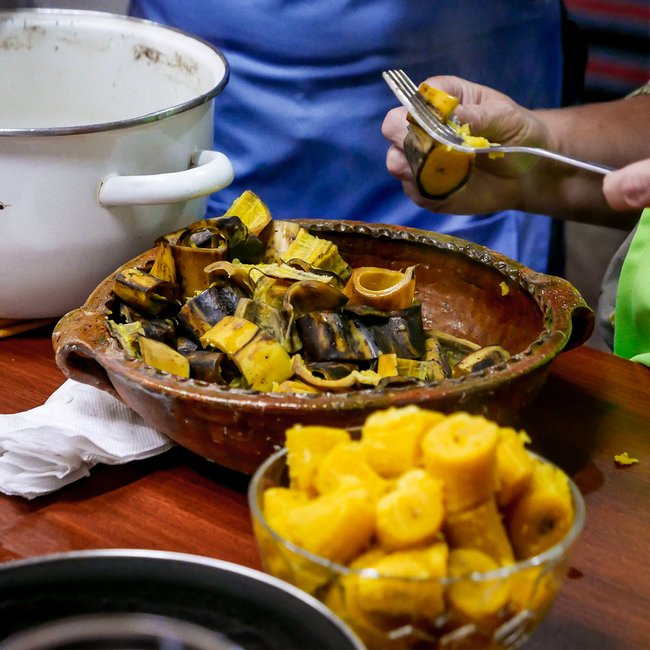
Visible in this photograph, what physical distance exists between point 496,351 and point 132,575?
463mm

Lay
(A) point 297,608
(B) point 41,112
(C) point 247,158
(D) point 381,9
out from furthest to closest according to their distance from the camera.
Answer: (C) point 247,158, (D) point 381,9, (B) point 41,112, (A) point 297,608

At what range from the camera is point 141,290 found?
964 mm

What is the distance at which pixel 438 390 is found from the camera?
0.77 meters

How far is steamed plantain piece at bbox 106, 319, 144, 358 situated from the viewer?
0.89m

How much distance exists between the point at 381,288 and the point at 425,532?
56cm

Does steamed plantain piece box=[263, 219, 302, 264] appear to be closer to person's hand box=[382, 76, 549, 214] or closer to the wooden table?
person's hand box=[382, 76, 549, 214]

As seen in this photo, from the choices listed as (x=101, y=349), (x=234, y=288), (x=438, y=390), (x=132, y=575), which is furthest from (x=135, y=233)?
(x=132, y=575)

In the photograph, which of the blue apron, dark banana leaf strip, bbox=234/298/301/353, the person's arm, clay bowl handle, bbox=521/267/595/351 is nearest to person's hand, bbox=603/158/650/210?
clay bowl handle, bbox=521/267/595/351

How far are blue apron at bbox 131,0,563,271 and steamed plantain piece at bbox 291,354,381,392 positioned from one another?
78 cm

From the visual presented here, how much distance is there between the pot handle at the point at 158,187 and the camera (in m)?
1.05

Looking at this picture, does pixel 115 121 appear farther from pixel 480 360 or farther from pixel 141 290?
pixel 480 360

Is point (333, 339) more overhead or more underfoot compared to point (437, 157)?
more underfoot

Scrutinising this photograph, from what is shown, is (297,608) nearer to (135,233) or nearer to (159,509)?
(159,509)

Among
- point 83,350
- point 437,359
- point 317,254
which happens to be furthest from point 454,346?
point 83,350
